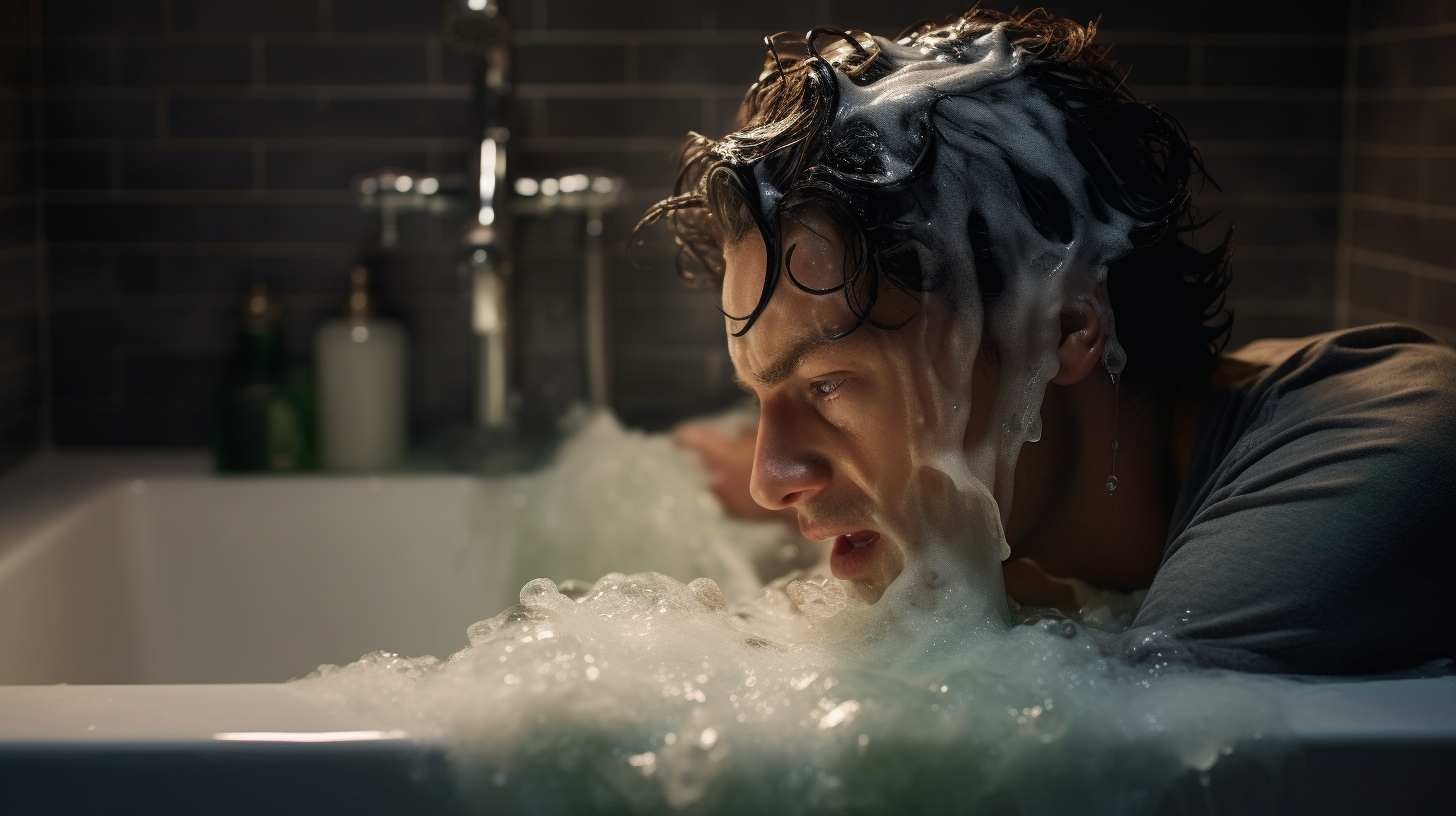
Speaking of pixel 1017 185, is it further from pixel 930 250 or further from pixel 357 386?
pixel 357 386

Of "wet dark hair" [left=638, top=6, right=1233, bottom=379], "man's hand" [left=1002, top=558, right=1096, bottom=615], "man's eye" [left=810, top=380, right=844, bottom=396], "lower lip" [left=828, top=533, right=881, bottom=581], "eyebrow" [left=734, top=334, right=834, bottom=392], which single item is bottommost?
"man's hand" [left=1002, top=558, right=1096, bottom=615]

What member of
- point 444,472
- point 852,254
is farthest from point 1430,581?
point 444,472

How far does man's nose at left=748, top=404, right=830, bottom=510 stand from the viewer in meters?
0.87

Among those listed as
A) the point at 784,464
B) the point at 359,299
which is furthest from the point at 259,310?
the point at 784,464

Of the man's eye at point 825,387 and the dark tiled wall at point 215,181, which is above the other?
the dark tiled wall at point 215,181

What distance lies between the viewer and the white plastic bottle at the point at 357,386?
1.58 m

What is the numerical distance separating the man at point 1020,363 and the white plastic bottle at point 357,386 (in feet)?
2.54

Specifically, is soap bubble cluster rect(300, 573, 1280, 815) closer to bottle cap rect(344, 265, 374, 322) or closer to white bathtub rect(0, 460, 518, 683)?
white bathtub rect(0, 460, 518, 683)

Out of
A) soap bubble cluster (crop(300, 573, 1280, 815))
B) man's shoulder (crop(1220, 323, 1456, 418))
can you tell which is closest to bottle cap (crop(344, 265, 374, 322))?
soap bubble cluster (crop(300, 573, 1280, 815))

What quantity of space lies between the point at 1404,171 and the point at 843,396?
1016mm

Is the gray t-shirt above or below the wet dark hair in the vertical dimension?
below

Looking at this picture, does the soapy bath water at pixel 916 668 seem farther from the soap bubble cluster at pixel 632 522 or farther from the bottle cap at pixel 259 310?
the bottle cap at pixel 259 310

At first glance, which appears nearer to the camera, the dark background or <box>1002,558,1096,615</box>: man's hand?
<box>1002,558,1096,615</box>: man's hand

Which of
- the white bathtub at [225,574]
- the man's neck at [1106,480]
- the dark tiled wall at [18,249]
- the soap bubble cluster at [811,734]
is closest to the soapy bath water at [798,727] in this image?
the soap bubble cluster at [811,734]
